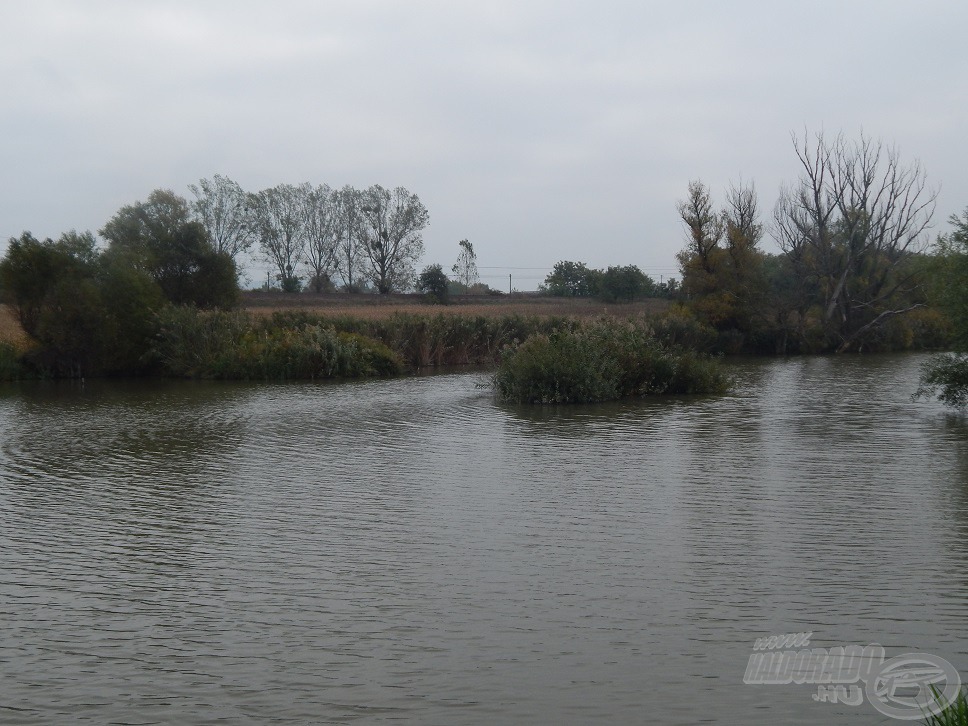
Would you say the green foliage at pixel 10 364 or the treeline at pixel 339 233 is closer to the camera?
the green foliage at pixel 10 364

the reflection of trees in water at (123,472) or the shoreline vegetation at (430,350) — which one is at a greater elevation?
the shoreline vegetation at (430,350)

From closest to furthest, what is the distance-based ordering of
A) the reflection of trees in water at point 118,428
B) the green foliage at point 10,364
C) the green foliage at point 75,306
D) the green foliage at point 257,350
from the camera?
the reflection of trees in water at point 118,428 → the green foliage at point 10,364 → the green foliage at point 75,306 → the green foliage at point 257,350

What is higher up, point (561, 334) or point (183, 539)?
point (561, 334)

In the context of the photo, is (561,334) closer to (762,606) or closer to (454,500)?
(454,500)

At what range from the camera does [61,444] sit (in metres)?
16.6

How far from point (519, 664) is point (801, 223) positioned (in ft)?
165

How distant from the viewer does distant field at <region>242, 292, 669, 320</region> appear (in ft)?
185

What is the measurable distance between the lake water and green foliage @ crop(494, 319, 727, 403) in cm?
532

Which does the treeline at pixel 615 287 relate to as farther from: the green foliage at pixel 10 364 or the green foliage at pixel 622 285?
the green foliage at pixel 10 364

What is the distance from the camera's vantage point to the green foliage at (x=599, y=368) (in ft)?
73.4

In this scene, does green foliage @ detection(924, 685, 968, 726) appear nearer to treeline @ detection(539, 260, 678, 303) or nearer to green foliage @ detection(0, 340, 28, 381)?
green foliage @ detection(0, 340, 28, 381)

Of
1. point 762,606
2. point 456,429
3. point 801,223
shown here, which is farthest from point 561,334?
point 801,223

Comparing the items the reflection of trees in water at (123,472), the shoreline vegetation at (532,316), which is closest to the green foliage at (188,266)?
the shoreline vegetation at (532,316)

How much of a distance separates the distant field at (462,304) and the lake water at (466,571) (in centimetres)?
3961
